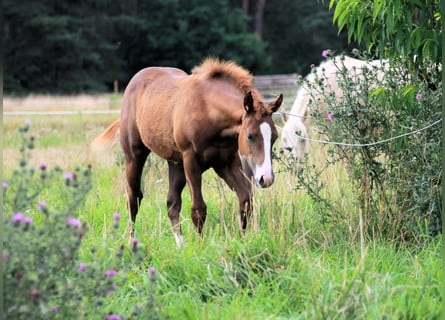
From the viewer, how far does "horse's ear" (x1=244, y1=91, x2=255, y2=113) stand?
5719 millimetres

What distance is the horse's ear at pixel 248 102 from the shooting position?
572 cm

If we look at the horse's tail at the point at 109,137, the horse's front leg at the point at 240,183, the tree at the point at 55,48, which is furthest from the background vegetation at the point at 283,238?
the tree at the point at 55,48

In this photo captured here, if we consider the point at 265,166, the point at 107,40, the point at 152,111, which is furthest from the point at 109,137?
the point at 107,40

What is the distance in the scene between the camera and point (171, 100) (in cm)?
680

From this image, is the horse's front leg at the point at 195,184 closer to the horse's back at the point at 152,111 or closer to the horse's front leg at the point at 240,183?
the horse's front leg at the point at 240,183

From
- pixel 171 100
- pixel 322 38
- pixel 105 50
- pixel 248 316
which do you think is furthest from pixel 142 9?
pixel 248 316

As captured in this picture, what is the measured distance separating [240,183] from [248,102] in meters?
0.88

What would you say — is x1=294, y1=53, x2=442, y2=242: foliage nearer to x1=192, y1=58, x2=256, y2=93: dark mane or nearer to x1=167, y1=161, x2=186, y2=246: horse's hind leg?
x1=192, y1=58, x2=256, y2=93: dark mane

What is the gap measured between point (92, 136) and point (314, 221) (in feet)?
30.8

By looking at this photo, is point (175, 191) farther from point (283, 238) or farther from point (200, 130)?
point (283, 238)

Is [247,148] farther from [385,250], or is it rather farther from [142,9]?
[142,9]

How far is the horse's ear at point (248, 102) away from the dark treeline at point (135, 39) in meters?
29.5

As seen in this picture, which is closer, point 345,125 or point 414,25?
point 414,25

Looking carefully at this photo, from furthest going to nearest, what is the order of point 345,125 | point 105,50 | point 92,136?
point 105,50 < point 92,136 < point 345,125
